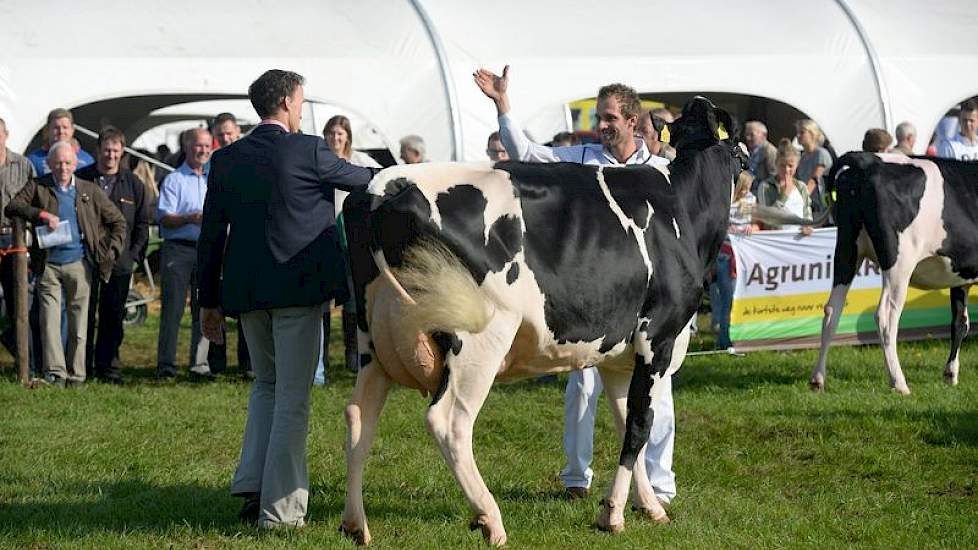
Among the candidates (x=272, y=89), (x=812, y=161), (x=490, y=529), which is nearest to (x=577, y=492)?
(x=490, y=529)

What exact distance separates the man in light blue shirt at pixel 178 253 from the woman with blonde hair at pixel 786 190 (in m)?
5.26

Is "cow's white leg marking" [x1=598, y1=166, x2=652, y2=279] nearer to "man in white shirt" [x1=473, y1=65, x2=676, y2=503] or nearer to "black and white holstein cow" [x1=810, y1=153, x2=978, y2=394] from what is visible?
"man in white shirt" [x1=473, y1=65, x2=676, y2=503]

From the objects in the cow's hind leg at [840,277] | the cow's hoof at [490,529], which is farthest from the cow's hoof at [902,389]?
the cow's hoof at [490,529]

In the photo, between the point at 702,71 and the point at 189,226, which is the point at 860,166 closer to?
the point at 189,226

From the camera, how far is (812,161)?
17.0m

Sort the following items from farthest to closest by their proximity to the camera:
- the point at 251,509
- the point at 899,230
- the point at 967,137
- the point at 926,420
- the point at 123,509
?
the point at 967,137 < the point at 899,230 < the point at 926,420 < the point at 123,509 < the point at 251,509

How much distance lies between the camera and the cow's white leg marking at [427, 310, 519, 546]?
19.9 feet

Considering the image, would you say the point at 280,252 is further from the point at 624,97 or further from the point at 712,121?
the point at 712,121

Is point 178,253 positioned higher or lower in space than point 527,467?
higher

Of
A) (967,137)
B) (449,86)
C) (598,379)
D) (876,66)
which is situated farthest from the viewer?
(876,66)

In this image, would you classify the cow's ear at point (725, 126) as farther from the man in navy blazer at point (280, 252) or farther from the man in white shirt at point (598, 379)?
the man in navy blazer at point (280, 252)

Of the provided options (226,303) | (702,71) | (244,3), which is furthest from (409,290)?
(702,71)

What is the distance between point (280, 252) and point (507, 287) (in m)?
1.08

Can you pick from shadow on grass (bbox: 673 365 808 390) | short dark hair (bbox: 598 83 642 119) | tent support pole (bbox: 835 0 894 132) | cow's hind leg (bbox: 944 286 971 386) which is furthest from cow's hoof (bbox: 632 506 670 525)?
tent support pole (bbox: 835 0 894 132)
